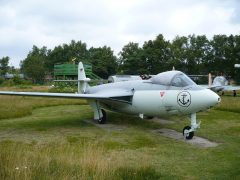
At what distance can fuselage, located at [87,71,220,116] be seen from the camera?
34.7 ft

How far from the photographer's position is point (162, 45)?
67.3 m

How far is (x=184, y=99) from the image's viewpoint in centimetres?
1084

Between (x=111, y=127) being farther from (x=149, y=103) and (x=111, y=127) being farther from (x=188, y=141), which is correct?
(x=188, y=141)

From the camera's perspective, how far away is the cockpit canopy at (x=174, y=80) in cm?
1120

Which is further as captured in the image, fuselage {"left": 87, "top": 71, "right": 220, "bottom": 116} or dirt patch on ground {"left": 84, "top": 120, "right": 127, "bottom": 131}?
dirt patch on ground {"left": 84, "top": 120, "right": 127, "bottom": 131}

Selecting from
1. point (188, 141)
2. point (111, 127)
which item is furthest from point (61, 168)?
point (111, 127)

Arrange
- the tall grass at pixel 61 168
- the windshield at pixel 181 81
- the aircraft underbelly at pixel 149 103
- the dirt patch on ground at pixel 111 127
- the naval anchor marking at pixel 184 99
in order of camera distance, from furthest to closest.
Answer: the dirt patch on ground at pixel 111 127, the aircraft underbelly at pixel 149 103, the windshield at pixel 181 81, the naval anchor marking at pixel 184 99, the tall grass at pixel 61 168

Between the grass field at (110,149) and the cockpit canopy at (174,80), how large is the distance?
5.72 feet

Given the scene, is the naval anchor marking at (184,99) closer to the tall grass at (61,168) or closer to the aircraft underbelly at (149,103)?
the aircraft underbelly at (149,103)

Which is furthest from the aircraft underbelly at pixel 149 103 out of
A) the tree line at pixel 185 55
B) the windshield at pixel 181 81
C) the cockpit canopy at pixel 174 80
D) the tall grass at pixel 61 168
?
the tree line at pixel 185 55

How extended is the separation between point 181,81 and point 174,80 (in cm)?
28

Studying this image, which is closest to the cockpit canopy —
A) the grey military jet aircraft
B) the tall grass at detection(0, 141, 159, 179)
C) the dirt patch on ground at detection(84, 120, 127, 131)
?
the grey military jet aircraft

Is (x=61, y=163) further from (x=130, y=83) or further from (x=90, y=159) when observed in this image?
(x=130, y=83)

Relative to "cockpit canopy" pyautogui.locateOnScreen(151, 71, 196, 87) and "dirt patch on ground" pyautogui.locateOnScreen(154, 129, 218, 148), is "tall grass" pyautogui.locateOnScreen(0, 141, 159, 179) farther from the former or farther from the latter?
"cockpit canopy" pyautogui.locateOnScreen(151, 71, 196, 87)
